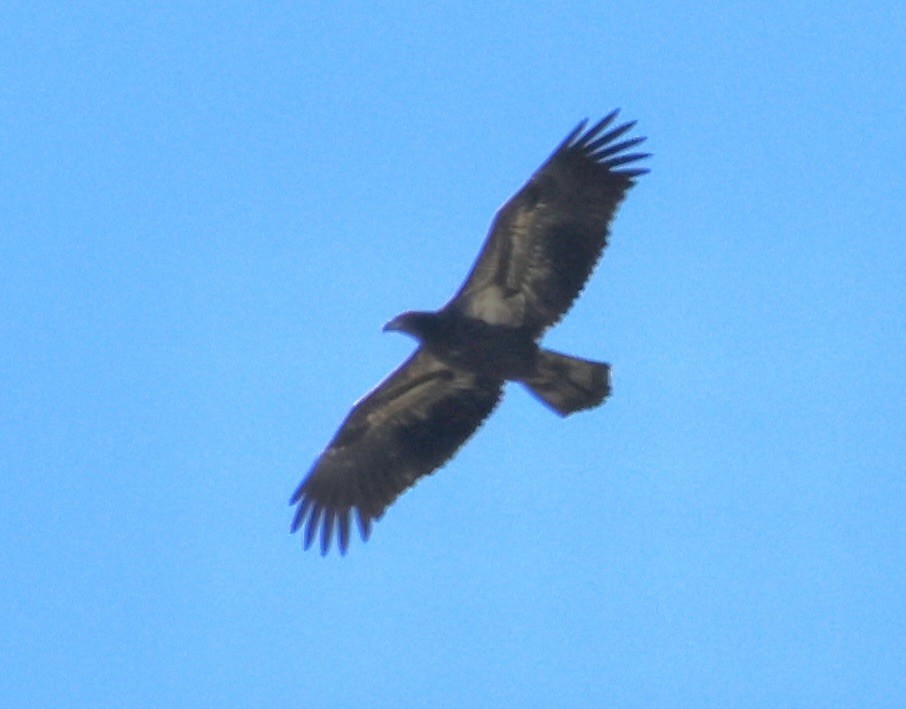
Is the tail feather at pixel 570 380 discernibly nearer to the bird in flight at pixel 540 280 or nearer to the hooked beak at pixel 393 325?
the bird in flight at pixel 540 280

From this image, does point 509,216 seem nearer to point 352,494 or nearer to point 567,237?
point 567,237

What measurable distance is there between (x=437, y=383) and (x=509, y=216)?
2.26 meters

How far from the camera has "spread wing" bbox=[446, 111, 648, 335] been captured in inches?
934

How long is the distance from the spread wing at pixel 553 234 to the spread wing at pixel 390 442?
1.19 m

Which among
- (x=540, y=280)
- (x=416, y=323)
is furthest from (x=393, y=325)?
(x=540, y=280)

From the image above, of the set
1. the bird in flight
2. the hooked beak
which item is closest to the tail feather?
the bird in flight

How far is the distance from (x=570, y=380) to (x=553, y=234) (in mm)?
1489

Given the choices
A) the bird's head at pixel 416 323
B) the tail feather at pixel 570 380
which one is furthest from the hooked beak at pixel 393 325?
the tail feather at pixel 570 380

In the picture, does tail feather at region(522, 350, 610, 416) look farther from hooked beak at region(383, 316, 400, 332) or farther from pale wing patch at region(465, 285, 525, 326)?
hooked beak at region(383, 316, 400, 332)

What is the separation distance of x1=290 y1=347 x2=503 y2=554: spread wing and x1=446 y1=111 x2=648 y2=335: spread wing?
1189 millimetres

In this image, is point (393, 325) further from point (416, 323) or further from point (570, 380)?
point (570, 380)

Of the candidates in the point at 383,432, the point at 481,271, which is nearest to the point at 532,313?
the point at 481,271

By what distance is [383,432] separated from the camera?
25391mm

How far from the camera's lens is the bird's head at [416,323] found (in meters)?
24.0
